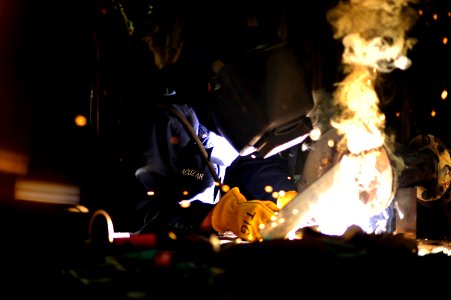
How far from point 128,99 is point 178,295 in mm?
2080

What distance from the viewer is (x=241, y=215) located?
2.68m

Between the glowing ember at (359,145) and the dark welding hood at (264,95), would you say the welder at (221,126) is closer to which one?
the dark welding hood at (264,95)

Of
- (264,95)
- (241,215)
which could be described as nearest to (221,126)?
(264,95)

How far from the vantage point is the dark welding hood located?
2.27m

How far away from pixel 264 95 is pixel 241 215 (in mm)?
778

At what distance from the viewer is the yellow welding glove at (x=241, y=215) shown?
8.53ft

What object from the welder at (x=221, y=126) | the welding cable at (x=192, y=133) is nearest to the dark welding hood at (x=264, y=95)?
the welder at (x=221, y=126)

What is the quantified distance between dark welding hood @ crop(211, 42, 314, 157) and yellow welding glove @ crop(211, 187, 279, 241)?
0.44 m

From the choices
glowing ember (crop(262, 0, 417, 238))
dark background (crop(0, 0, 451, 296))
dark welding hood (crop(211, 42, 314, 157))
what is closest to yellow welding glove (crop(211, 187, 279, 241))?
glowing ember (crop(262, 0, 417, 238))

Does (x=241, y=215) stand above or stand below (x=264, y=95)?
below

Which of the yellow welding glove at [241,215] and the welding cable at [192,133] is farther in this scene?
the welding cable at [192,133]

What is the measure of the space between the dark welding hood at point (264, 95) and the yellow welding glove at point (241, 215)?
1.43 ft

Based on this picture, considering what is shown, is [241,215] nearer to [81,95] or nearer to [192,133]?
[192,133]

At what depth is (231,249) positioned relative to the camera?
1.70 m
